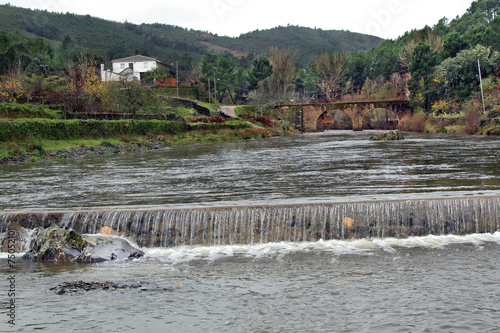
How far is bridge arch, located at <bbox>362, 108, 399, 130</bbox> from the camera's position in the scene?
329 feet

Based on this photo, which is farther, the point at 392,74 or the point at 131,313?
the point at 392,74

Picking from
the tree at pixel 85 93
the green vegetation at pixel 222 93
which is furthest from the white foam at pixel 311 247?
the tree at pixel 85 93

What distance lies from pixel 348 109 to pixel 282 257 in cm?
8539

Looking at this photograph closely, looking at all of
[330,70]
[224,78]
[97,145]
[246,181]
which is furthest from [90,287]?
[330,70]

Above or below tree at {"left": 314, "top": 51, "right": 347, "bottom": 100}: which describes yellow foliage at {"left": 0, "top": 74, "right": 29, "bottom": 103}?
below

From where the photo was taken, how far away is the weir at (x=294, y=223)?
1204cm

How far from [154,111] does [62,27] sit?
154m

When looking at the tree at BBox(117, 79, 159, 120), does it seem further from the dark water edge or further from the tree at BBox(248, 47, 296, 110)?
the dark water edge

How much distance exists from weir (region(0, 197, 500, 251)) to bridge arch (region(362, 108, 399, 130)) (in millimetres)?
89033

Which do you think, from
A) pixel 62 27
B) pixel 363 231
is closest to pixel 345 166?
pixel 363 231

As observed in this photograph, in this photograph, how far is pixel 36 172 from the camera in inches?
1037

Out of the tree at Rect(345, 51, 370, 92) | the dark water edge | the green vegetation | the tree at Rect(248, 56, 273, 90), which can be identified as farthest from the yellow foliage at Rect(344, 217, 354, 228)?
the tree at Rect(345, 51, 370, 92)

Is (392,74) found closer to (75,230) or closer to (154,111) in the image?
(154,111)

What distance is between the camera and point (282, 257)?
Result: 10.6m
